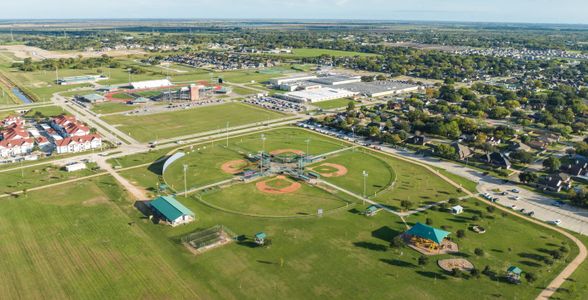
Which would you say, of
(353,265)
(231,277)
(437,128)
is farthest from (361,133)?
(231,277)

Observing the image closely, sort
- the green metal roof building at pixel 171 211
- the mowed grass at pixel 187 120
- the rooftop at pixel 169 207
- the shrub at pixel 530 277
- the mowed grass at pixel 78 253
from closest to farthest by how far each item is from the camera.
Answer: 1. the mowed grass at pixel 78 253
2. the shrub at pixel 530 277
3. the green metal roof building at pixel 171 211
4. the rooftop at pixel 169 207
5. the mowed grass at pixel 187 120

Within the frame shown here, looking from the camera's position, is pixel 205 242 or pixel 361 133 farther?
pixel 361 133

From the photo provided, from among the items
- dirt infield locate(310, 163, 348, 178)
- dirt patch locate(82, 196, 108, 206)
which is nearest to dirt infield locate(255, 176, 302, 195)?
dirt infield locate(310, 163, 348, 178)

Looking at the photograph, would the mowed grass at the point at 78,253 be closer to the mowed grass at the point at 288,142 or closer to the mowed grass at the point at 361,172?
the mowed grass at the point at 288,142

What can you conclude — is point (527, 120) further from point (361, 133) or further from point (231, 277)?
point (231, 277)

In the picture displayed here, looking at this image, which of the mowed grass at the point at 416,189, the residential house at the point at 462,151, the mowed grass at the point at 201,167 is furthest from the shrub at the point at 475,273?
the mowed grass at the point at 201,167

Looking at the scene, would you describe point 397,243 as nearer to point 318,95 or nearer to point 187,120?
point 187,120
